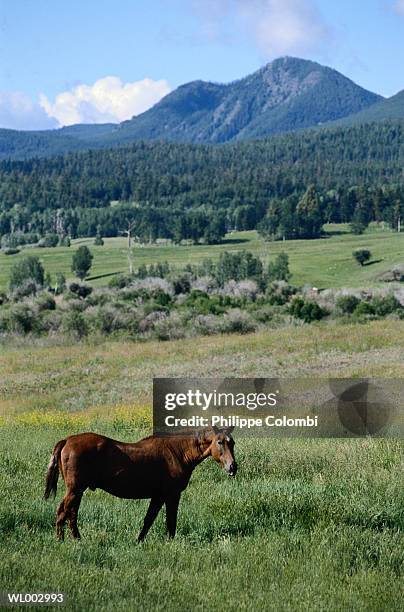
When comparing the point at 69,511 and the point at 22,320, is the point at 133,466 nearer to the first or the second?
the point at 69,511

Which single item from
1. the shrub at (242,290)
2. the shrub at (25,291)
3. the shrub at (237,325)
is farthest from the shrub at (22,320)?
the shrub at (242,290)

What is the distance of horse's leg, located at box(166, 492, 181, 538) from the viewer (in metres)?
6.28

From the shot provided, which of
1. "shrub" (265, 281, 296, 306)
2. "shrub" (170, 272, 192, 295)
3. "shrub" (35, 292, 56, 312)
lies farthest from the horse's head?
"shrub" (170, 272, 192, 295)

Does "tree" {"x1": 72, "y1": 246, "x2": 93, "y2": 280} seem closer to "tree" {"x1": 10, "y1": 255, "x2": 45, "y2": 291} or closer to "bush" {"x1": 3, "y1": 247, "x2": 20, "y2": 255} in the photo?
"tree" {"x1": 10, "y1": 255, "x2": 45, "y2": 291}

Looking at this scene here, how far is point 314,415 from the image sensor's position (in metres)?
13.5

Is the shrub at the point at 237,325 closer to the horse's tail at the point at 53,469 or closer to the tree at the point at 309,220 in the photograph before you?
the horse's tail at the point at 53,469

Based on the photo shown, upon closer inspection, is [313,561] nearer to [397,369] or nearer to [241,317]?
[397,369]

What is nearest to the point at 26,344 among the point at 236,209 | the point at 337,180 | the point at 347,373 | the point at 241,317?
the point at 241,317

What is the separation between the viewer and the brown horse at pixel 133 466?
5855 millimetres

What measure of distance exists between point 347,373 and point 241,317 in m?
16.6

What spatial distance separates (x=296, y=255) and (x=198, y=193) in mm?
65575

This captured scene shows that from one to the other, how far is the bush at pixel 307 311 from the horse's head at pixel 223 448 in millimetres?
36369

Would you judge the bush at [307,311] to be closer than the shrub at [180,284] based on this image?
Yes

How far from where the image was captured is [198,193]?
518ft
